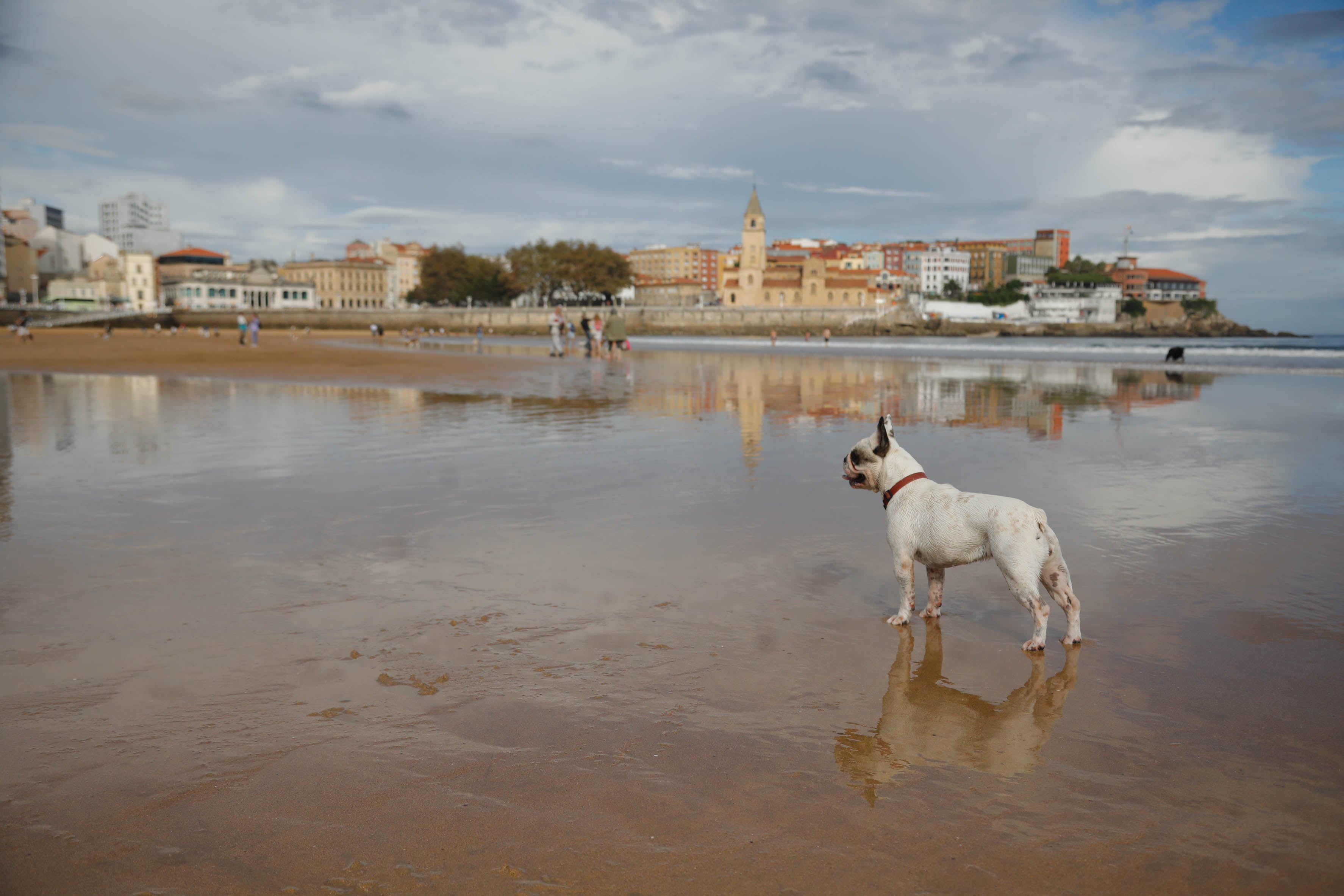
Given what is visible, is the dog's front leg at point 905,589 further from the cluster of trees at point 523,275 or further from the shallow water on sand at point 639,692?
the cluster of trees at point 523,275

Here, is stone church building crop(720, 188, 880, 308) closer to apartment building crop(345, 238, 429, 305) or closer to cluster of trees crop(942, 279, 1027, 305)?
cluster of trees crop(942, 279, 1027, 305)

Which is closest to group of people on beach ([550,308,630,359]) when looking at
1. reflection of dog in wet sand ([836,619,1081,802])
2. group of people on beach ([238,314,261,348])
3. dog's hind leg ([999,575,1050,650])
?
group of people on beach ([238,314,261,348])

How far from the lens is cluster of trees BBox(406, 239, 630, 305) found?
357ft

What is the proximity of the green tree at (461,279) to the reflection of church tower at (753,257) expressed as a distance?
120 ft

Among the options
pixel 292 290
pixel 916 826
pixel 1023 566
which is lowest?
pixel 916 826

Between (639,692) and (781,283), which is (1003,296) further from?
(639,692)

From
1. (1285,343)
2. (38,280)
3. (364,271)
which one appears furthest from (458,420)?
(364,271)

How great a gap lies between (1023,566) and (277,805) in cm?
331

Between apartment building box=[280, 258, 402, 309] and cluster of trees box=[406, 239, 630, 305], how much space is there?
27.3 meters

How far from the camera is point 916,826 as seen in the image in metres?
2.67

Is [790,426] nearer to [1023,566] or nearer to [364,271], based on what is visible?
[1023,566]

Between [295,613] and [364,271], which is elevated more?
[364,271]

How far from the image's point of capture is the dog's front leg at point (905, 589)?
4.46 meters

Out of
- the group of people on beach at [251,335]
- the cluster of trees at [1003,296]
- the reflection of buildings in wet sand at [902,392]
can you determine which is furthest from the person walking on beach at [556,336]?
the cluster of trees at [1003,296]
